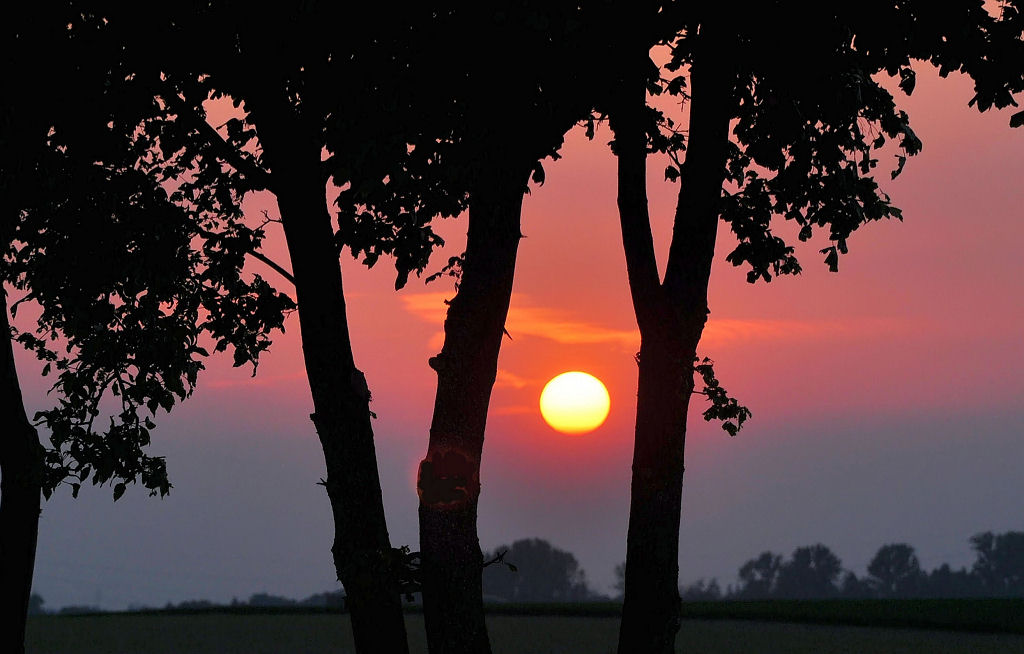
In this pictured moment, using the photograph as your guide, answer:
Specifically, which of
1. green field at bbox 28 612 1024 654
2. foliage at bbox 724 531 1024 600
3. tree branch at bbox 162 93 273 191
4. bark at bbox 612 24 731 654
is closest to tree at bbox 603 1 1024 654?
bark at bbox 612 24 731 654

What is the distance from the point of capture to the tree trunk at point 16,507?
16.5 m

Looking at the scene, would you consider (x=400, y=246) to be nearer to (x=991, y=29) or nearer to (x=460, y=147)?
(x=460, y=147)

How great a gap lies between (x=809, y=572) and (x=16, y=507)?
114292 millimetres

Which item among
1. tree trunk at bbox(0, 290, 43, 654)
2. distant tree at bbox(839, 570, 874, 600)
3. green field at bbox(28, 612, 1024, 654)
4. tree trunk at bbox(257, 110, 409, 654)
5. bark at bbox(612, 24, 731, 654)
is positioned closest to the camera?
bark at bbox(612, 24, 731, 654)

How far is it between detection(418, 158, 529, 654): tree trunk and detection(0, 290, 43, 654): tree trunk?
846cm

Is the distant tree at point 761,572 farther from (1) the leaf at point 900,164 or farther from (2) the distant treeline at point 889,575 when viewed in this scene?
(1) the leaf at point 900,164

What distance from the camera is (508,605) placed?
2759 cm

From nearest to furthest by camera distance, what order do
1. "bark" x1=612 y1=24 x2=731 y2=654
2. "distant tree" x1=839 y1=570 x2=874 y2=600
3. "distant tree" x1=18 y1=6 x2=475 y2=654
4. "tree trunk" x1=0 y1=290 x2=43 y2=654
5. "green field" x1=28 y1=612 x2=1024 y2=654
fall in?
"distant tree" x1=18 y1=6 x2=475 y2=654 < "bark" x1=612 y1=24 x2=731 y2=654 < "tree trunk" x1=0 y1=290 x2=43 y2=654 < "green field" x1=28 y1=612 x2=1024 y2=654 < "distant tree" x1=839 y1=570 x2=874 y2=600

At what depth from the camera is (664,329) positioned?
12.1m

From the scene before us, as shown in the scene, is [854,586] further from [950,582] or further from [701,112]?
[701,112]

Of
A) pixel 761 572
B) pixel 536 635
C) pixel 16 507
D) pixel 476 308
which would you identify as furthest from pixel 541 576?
pixel 476 308

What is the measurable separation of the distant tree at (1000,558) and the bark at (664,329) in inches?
4569

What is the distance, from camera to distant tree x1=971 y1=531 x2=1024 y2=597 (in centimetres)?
11769

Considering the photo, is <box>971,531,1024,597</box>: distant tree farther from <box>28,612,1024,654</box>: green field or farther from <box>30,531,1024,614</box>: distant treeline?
<box>28,612,1024,654</box>: green field
